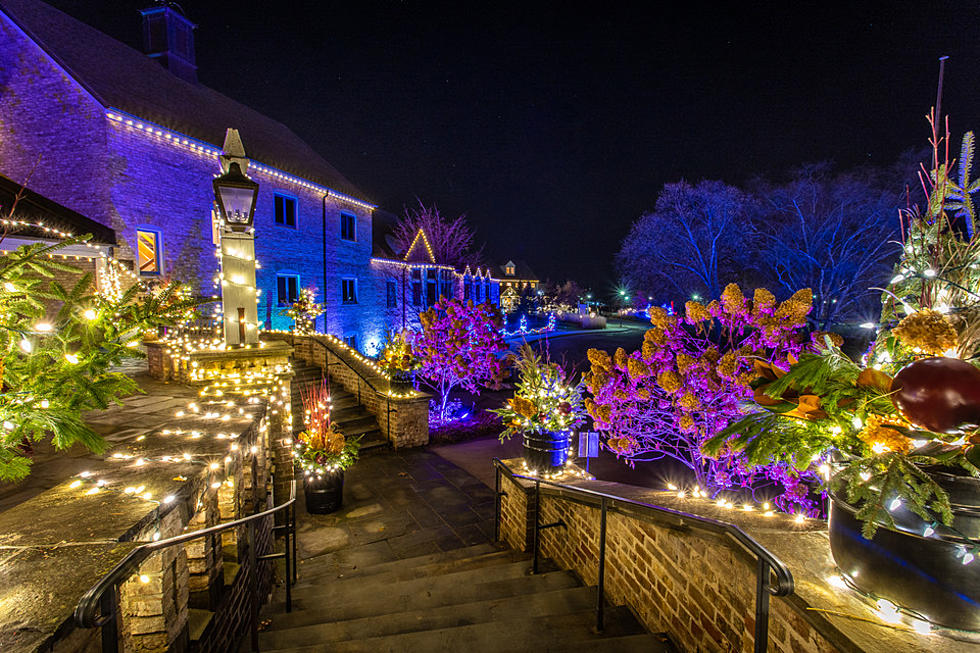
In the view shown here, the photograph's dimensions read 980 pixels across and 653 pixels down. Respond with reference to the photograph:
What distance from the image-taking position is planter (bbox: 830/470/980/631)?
4.90 ft

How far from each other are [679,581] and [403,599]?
2.44 m

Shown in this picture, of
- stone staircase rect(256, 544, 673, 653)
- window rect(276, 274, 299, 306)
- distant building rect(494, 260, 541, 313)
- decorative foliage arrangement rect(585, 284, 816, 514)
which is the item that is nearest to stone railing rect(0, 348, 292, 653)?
stone staircase rect(256, 544, 673, 653)

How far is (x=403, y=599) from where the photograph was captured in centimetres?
388

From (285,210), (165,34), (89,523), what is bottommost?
(89,523)

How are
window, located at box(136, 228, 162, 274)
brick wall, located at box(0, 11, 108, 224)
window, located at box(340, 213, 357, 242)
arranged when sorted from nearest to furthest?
brick wall, located at box(0, 11, 108, 224), window, located at box(136, 228, 162, 274), window, located at box(340, 213, 357, 242)

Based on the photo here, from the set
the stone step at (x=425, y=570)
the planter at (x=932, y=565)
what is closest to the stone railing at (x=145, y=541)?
the stone step at (x=425, y=570)

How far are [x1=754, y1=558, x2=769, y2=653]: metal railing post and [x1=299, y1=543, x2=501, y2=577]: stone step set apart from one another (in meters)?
3.69

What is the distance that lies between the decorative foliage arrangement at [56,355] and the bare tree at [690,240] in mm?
21714

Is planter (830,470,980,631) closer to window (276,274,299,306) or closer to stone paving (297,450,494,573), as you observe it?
stone paving (297,450,494,573)

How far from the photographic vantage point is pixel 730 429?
1.98 metres

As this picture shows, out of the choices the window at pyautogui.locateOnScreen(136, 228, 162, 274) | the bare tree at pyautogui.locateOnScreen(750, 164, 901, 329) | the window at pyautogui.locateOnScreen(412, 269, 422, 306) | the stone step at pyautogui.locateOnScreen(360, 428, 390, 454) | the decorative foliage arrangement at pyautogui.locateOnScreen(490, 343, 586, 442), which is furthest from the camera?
the window at pyautogui.locateOnScreen(412, 269, 422, 306)

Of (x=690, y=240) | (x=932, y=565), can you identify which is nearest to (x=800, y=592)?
(x=932, y=565)

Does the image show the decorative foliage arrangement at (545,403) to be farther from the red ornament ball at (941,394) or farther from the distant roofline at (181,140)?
the distant roofline at (181,140)

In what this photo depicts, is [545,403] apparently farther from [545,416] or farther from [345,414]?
[345,414]
